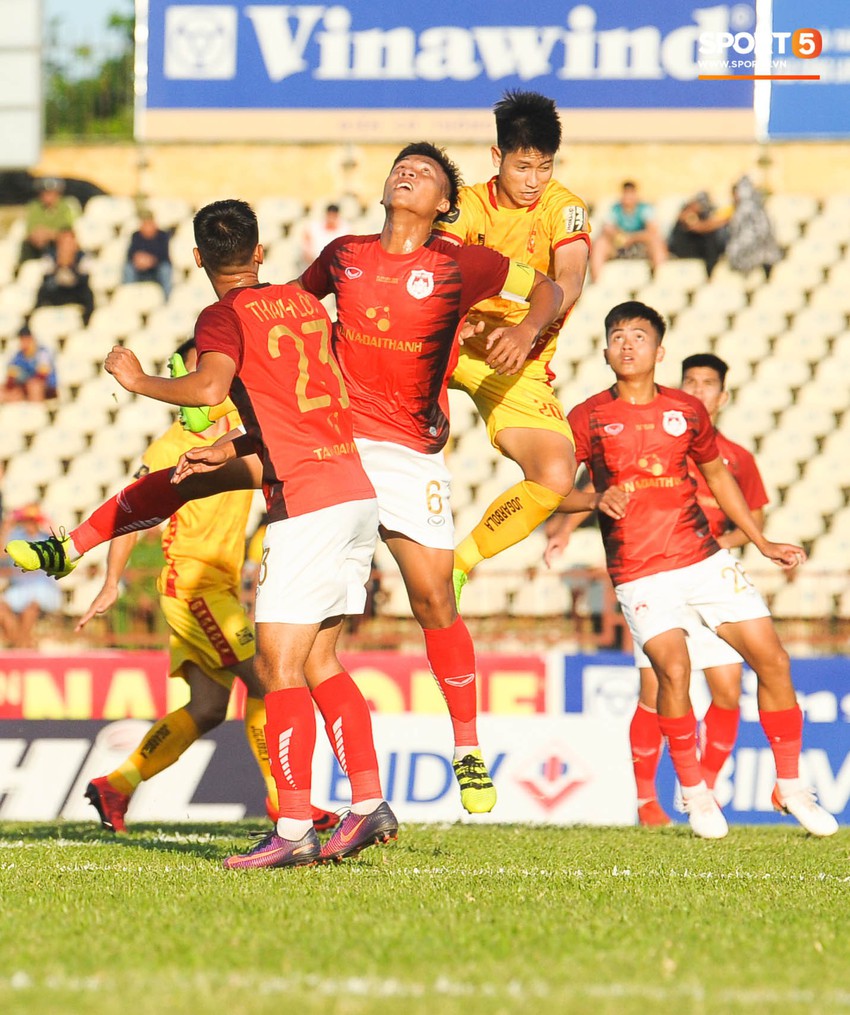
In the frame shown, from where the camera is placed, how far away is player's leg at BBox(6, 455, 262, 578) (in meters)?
6.71

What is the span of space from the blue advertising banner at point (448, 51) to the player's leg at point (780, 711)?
39.8 feet

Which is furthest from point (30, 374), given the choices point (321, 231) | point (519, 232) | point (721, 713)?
point (519, 232)

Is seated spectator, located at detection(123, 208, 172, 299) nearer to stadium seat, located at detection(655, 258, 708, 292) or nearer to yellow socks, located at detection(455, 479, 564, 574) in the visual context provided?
stadium seat, located at detection(655, 258, 708, 292)

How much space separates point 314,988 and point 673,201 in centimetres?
1705

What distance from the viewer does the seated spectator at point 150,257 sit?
1942 cm

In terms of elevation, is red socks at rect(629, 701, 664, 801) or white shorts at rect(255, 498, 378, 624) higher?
white shorts at rect(255, 498, 378, 624)

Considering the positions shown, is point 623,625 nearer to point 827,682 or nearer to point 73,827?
point 827,682

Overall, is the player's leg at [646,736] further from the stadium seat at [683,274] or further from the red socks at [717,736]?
the stadium seat at [683,274]

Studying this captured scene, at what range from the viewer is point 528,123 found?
7.68 meters

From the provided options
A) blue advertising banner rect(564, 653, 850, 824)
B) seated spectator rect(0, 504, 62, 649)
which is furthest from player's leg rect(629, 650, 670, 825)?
seated spectator rect(0, 504, 62, 649)

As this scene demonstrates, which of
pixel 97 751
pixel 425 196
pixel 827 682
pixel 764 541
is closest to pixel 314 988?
pixel 425 196

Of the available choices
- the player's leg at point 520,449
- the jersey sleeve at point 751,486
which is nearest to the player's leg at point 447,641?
the player's leg at point 520,449

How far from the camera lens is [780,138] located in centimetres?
2075

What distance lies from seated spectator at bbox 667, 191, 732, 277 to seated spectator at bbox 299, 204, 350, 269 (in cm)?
408
